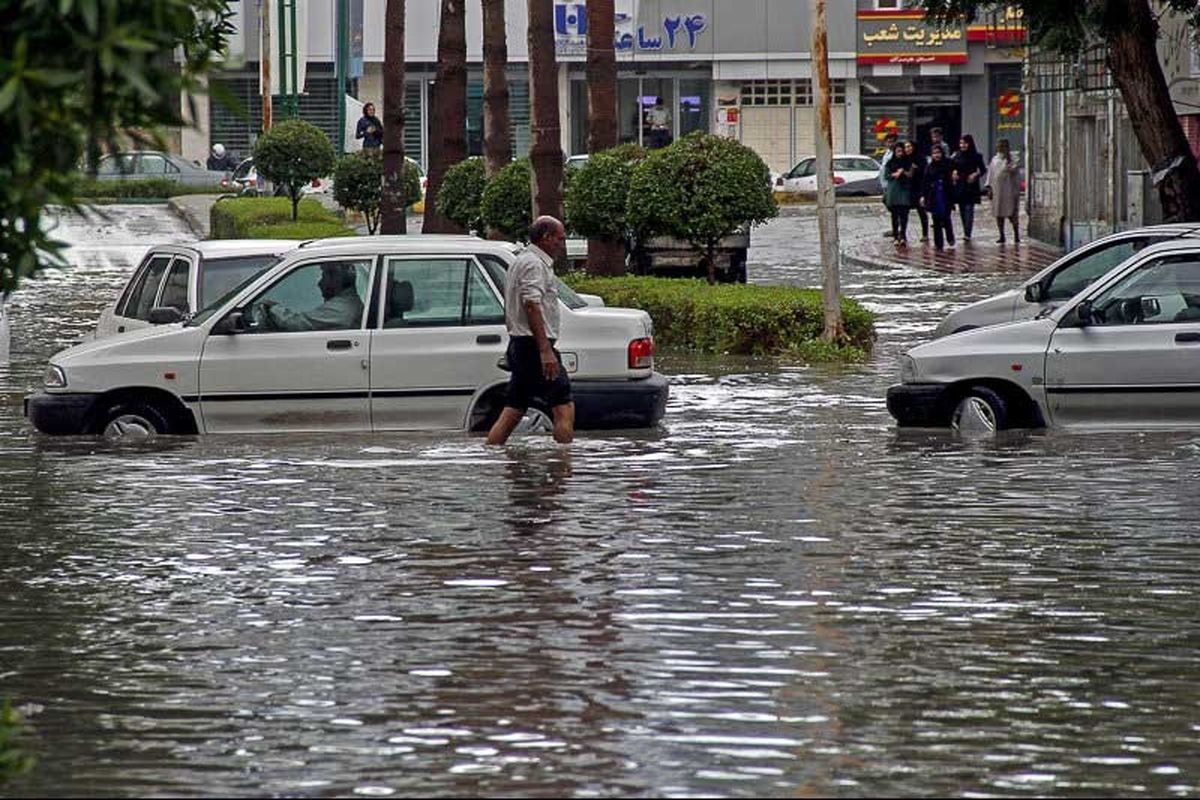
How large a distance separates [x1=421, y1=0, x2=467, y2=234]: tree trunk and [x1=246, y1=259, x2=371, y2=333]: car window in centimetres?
2073

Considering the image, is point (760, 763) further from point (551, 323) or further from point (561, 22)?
point (561, 22)

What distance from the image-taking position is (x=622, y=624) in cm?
986

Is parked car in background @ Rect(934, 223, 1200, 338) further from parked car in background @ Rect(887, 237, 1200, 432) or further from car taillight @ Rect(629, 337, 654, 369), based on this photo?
car taillight @ Rect(629, 337, 654, 369)

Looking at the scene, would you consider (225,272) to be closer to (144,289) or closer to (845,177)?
(144,289)

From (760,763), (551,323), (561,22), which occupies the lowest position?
(760,763)

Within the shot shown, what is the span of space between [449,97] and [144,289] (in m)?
18.9

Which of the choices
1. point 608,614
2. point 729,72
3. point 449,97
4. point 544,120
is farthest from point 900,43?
point 608,614

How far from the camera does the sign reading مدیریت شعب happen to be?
68188mm

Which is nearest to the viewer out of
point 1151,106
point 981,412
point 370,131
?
point 981,412

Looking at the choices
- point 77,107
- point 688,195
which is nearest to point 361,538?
point 77,107

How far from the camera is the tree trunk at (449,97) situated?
3709 cm

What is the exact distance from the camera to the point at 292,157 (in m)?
45.9

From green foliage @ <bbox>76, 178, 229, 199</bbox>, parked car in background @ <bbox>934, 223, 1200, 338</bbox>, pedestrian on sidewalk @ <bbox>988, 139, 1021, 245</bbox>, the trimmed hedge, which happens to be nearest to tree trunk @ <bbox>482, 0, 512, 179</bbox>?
the trimmed hedge

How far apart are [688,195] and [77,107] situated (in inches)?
841
